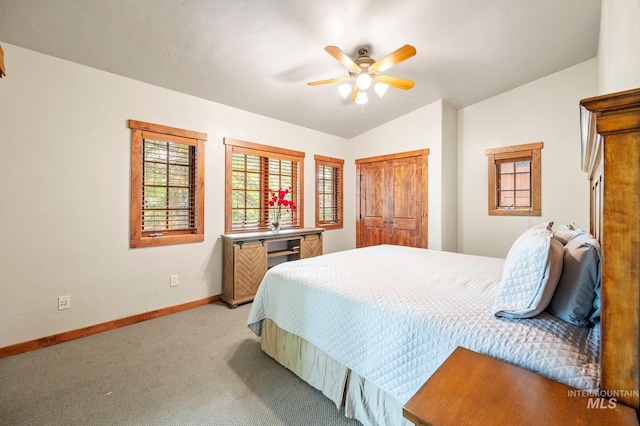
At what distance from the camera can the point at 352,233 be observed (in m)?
5.33

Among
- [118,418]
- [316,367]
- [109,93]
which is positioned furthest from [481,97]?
[118,418]

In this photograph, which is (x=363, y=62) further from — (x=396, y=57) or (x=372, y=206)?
(x=372, y=206)

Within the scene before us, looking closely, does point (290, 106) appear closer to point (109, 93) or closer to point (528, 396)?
point (109, 93)

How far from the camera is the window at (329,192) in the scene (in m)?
4.88

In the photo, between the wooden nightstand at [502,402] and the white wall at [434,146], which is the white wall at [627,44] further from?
the white wall at [434,146]

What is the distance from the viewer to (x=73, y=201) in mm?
2545

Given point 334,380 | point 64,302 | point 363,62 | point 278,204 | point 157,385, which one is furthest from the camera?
point 278,204

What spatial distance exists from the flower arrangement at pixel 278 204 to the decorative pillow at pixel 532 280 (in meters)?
3.03

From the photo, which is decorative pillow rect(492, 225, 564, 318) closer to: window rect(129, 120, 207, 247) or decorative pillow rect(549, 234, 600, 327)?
decorative pillow rect(549, 234, 600, 327)

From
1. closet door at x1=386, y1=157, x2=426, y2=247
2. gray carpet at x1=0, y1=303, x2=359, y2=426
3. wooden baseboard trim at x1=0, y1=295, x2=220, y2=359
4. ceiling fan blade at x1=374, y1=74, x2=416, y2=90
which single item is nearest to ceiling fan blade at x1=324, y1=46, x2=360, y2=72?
ceiling fan blade at x1=374, y1=74, x2=416, y2=90

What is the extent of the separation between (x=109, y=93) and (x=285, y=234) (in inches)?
98.3

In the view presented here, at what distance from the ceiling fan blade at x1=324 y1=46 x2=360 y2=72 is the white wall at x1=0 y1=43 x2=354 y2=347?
1931mm

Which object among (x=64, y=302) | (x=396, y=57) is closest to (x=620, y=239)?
(x=396, y=57)

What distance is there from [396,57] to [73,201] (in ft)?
10.5
